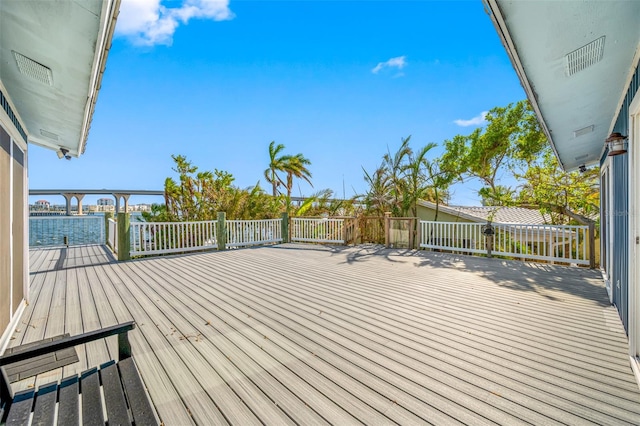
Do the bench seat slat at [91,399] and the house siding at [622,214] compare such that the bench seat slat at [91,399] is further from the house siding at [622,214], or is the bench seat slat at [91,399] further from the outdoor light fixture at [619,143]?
the outdoor light fixture at [619,143]

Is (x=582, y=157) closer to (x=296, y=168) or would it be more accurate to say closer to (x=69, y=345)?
(x=69, y=345)

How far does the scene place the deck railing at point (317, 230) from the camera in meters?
9.24

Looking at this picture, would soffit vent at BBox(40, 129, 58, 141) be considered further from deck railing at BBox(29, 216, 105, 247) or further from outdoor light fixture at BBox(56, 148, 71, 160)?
deck railing at BBox(29, 216, 105, 247)

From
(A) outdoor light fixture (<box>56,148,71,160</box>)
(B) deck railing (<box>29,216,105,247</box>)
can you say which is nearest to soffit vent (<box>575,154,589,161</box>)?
(A) outdoor light fixture (<box>56,148,71,160</box>)

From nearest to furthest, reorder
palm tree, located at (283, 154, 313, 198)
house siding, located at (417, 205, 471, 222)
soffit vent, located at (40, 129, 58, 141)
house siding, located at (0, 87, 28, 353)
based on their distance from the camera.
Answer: house siding, located at (0, 87, 28, 353)
soffit vent, located at (40, 129, 58, 141)
house siding, located at (417, 205, 471, 222)
palm tree, located at (283, 154, 313, 198)

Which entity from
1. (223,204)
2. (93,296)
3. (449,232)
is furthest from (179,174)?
(449,232)

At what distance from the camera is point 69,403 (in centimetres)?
130

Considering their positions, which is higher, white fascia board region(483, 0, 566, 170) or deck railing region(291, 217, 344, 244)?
white fascia board region(483, 0, 566, 170)

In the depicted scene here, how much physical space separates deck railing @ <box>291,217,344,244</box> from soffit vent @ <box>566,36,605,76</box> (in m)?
7.01

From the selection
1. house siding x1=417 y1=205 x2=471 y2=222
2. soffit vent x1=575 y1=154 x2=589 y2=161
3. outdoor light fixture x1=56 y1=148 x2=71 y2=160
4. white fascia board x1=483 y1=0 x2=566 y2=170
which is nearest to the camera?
white fascia board x1=483 y1=0 x2=566 y2=170

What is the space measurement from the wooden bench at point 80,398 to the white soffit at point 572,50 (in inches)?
121

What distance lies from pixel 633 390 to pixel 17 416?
3499mm

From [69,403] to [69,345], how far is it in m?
0.28

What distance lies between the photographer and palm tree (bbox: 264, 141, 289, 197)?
51.5 ft
